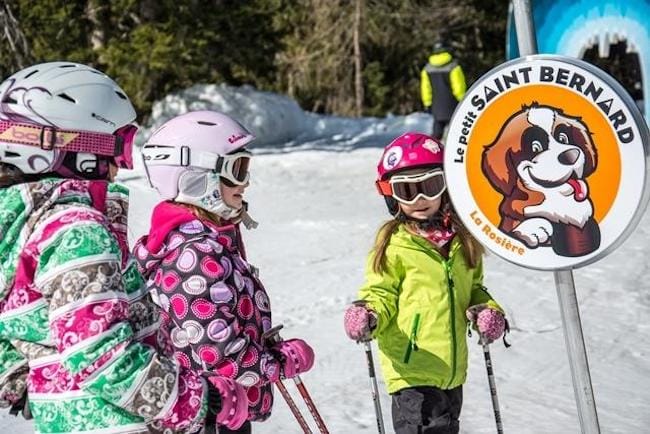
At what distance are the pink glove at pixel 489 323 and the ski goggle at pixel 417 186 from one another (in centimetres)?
50

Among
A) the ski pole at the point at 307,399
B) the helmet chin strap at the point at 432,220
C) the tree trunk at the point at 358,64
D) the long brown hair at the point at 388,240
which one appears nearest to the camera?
the ski pole at the point at 307,399

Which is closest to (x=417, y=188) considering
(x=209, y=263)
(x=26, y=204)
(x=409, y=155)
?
(x=409, y=155)

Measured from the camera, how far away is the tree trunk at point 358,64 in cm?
2620

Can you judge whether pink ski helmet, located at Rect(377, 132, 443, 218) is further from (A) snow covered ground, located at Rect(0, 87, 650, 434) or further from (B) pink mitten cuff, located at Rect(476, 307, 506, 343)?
(A) snow covered ground, located at Rect(0, 87, 650, 434)

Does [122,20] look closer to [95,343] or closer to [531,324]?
[531,324]

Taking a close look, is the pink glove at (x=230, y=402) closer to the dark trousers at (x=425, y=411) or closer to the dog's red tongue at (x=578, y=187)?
the dog's red tongue at (x=578, y=187)


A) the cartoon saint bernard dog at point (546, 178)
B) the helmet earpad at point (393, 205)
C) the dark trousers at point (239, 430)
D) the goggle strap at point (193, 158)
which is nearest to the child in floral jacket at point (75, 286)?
the goggle strap at point (193, 158)

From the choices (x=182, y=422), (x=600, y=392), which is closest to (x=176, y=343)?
(x=182, y=422)

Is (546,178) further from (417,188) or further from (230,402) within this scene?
(230,402)

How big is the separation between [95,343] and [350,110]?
25760mm

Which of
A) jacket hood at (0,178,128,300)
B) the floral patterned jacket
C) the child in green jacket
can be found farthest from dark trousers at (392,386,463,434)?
jacket hood at (0,178,128,300)

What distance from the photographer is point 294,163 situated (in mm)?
13297

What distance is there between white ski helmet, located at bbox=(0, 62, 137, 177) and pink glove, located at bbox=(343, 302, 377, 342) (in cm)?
139

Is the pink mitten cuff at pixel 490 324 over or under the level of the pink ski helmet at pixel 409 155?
under
